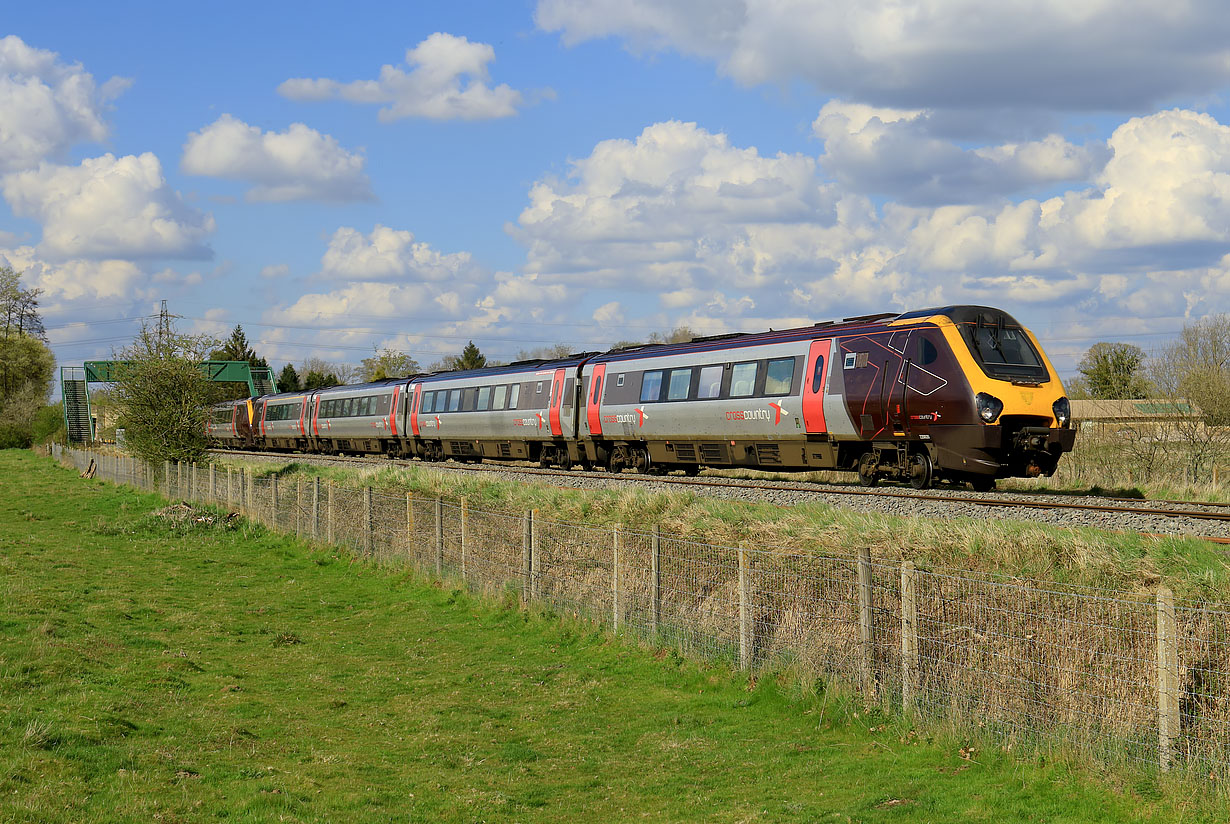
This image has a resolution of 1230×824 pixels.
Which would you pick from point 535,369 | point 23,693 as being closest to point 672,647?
point 23,693

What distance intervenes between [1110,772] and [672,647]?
18.4ft

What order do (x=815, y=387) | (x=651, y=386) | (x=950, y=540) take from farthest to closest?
1. (x=651, y=386)
2. (x=815, y=387)
3. (x=950, y=540)

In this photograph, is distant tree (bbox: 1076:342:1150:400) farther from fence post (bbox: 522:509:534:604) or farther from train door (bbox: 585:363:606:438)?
fence post (bbox: 522:509:534:604)

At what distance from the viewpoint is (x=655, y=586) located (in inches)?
503

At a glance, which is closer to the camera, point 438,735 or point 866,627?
point 866,627

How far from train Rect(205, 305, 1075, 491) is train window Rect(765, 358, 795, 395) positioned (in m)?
0.03

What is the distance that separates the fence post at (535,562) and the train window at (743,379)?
969 centimetres

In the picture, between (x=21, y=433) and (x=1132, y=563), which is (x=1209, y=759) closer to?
(x=1132, y=563)

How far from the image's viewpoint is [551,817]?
779cm

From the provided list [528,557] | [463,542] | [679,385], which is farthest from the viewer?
[679,385]

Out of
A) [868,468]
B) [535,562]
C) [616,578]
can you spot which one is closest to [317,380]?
[868,468]

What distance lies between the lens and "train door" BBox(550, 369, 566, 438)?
32188 mm

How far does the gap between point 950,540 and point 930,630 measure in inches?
66.5

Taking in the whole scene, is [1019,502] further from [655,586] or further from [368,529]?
[368,529]
